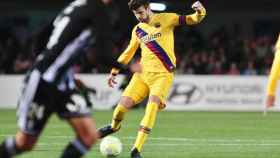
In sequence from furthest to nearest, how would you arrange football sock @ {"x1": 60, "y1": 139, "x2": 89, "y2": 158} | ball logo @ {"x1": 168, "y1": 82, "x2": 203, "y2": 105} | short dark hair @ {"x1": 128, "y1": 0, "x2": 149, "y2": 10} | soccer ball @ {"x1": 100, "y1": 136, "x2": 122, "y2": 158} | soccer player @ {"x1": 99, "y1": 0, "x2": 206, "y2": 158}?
ball logo @ {"x1": 168, "y1": 82, "x2": 203, "y2": 105} < soccer player @ {"x1": 99, "y1": 0, "x2": 206, "y2": 158} < short dark hair @ {"x1": 128, "y1": 0, "x2": 149, "y2": 10} < soccer ball @ {"x1": 100, "y1": 136, "x2": 122, "y2": 158} < football sock @ {"x1": 60, "y1": 139, "x2": 89, "y2": 158}

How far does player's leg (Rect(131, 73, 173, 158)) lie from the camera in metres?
11.9

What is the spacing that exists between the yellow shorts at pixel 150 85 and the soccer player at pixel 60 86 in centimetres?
340

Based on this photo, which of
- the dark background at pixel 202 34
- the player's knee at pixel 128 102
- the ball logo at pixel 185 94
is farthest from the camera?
the dark background at pixel 202 34

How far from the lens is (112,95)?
25.7 m

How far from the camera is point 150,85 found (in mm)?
12602

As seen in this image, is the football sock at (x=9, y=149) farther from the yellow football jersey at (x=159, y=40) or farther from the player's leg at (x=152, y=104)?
the yellow football jersey at (x=159, y=40)

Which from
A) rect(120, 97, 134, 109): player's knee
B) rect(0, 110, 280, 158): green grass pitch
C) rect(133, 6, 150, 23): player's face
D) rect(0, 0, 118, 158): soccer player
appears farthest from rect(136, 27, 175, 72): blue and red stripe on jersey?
rect(0, 0, 118, 158): soccer player

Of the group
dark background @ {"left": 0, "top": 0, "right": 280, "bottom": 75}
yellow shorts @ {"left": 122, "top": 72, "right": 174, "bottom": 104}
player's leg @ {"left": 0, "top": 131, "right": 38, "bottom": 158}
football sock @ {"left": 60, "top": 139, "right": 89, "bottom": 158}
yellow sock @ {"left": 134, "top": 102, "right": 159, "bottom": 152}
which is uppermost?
player's leg @ {"left": 0, "top": 131, "right": 38, "bottom": 158}

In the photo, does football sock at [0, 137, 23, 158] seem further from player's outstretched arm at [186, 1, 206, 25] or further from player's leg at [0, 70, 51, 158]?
player's outstretched arm at [186, 1, 206, 25]

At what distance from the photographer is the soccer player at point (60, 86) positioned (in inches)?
348

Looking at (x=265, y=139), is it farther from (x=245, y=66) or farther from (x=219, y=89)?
(x=245, y=66)

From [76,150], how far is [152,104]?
3.31 meters

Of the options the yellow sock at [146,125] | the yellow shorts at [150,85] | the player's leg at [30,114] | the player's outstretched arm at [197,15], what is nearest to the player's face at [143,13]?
the player's outstretched arm at [197,15]

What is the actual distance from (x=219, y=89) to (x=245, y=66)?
80.8 inches
